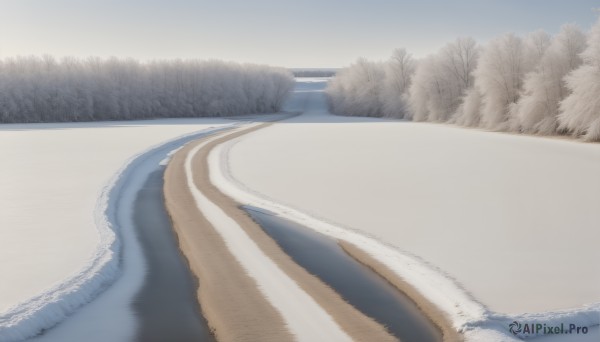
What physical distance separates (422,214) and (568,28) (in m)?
40.8

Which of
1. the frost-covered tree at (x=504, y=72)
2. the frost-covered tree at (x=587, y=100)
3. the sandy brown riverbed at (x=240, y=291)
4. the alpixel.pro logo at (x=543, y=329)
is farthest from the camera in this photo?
the frost-covered tree at (x=504, y=72)

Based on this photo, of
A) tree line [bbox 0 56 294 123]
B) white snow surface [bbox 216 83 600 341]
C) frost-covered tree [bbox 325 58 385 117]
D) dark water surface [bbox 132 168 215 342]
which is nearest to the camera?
dark water surface [bbox 132 168 215 342]

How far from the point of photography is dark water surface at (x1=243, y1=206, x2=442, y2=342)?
8047mm

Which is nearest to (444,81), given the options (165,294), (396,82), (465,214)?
(396,82)

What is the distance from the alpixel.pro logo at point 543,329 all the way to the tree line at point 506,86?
32.4 meters

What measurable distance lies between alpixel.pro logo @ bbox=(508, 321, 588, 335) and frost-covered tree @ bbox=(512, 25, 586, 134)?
127ft

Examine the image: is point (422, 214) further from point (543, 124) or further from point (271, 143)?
point (543, 124)

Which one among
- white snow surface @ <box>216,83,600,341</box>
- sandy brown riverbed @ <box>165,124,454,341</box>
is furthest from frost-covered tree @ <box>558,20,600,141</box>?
sandy brown riverbed @ <box>165,124,454,341</box>

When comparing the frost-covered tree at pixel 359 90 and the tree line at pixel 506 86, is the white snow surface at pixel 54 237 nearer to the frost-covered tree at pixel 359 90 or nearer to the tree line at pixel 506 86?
the tree line at pixel 506 86

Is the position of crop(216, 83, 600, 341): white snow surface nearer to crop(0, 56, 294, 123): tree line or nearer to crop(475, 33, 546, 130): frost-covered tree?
crop(475, 33, 546, 130): frost-covered tree

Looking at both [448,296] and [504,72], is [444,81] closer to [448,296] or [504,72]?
[504,72]

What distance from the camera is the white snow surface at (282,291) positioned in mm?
7652

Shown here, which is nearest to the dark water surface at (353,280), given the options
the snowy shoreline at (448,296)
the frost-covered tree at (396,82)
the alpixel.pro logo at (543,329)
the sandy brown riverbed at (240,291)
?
the sandy brown riverbed at (240,291)

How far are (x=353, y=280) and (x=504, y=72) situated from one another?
46402 millimetres
